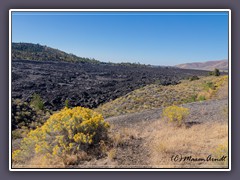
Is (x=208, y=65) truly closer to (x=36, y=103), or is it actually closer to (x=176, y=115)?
(x=176, y=115)

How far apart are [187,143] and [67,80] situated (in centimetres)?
657

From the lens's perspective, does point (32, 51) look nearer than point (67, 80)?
Yes

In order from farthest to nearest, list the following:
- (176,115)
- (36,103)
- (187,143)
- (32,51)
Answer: (36,103)
(176,115)
(32,51)
(187,143)

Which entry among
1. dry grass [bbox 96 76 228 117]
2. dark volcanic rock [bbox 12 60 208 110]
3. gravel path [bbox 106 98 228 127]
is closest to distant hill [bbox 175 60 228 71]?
gravel path [bbox 106 98 228 127]

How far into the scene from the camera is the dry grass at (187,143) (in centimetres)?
504

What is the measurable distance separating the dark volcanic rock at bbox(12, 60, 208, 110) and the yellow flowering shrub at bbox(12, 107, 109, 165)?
108cm

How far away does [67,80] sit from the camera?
1098cm

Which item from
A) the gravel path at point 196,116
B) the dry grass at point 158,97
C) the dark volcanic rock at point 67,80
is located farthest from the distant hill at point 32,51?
the dry grass at point 158,97

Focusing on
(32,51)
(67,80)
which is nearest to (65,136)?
(32,51)

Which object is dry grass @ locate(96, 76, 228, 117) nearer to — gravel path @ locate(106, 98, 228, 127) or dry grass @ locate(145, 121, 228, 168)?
gravel path @ locate(106, 98, 228, 127)

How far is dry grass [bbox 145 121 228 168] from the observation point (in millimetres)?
5039

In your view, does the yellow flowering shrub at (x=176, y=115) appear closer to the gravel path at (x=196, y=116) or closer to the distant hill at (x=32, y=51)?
the gravel path at (x=196, y=116)
